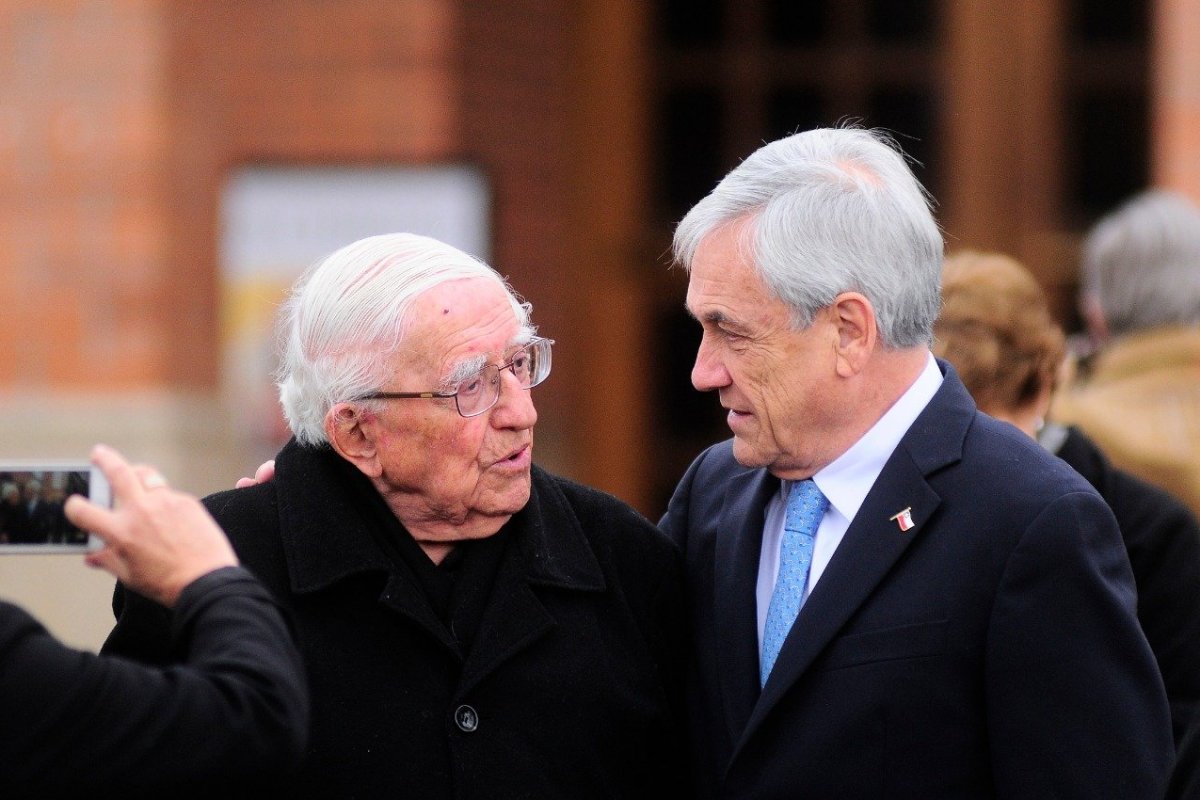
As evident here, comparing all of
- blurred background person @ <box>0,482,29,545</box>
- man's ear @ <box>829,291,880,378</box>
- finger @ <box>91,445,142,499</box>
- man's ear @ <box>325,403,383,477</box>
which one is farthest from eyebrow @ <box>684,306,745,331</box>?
blurred background person @ <box>0,482,29,545</box>

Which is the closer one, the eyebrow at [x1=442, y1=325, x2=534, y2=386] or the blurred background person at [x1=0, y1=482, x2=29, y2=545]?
the blurred background person at [x1=0, y1=482, x2=29, y2=545]

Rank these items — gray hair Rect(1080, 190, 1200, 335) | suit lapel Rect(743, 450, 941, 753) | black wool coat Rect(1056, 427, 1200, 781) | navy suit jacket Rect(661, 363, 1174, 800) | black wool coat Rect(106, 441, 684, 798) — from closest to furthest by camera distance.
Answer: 1. navy suit jacket Rect(661, 363, 1174, 800)
2. suit lapel Rect(743, 450, 941, 753)
3. black wool coat Rect(106, 441, 684, 798)
4. black wool coat Rect(1056, 427, 1200, 781)
5. gray hair Rect(1080, 190, 1200, 335)

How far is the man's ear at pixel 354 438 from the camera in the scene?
2713 mm

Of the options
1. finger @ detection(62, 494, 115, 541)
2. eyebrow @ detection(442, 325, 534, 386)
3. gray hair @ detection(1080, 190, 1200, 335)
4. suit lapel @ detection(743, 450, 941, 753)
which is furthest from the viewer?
gray hair @ detection(1080, 190, 1200, 335)

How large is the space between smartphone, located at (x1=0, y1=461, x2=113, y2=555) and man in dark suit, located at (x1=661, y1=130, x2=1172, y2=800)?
1.03 meters

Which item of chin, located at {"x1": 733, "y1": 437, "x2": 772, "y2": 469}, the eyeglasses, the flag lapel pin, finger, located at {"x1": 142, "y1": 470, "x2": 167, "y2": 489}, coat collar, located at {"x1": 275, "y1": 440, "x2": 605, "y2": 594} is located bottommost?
coat collar, located at {"x1": 275, "y1": 440, "x2": 605, "y2": 594}

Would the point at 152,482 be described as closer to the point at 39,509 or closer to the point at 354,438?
the point at 39,509

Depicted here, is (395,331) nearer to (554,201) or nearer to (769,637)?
(769,637)

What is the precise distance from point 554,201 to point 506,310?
4.17 m

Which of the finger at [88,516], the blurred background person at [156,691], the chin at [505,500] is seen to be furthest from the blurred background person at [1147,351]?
the finger at [88,516]

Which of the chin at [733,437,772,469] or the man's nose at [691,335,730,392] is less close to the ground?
the man's nose at [691,335,730,392]

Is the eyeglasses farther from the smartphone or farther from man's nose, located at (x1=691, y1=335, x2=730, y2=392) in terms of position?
the smartphone

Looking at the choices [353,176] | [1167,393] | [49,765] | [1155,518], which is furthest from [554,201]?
[49,765]

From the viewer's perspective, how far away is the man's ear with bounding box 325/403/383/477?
8.90 ft
